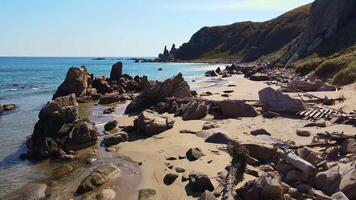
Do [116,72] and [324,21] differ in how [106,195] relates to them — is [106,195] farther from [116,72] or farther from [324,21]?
[324,21]

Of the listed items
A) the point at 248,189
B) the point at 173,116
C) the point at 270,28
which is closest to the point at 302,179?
the point at 248,189

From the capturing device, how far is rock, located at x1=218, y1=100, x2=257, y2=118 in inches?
949

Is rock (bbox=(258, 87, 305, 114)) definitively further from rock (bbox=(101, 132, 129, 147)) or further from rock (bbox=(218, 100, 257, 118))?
rock (bbox=(101, 132, 129, 147))

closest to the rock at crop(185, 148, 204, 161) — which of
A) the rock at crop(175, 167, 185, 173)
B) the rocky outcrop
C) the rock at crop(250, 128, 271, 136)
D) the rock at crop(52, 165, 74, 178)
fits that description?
the rock at crop(175, 167, 185, 173)

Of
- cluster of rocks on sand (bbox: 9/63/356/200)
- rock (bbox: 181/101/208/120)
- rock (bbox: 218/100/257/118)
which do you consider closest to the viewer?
cluster of rocks on sand (bbox: 9/63/356/200)

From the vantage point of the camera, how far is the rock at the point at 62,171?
1576 cm

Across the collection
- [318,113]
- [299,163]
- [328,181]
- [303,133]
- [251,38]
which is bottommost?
[303,133]

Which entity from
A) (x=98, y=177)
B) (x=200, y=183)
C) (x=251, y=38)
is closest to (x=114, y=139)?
(x=98, y=177)

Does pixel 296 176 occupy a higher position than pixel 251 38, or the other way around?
pixel 251 38

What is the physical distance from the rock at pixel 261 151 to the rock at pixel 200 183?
268 cm

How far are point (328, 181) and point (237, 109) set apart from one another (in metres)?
13.8

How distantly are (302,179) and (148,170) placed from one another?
6076mm

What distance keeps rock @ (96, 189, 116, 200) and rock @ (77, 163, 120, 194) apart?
0.65 metres

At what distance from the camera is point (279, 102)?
24312 mm
